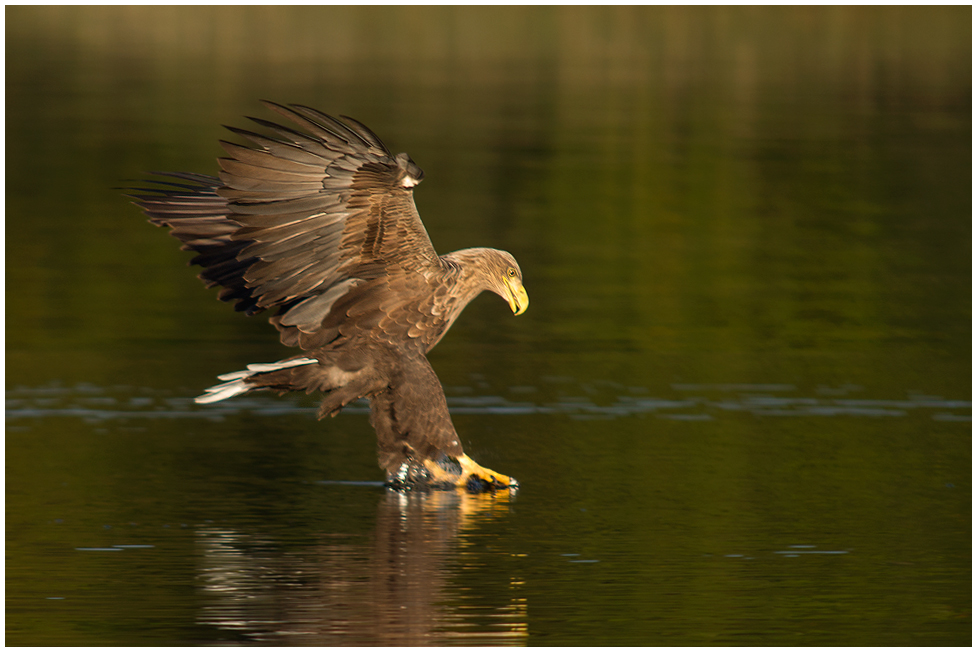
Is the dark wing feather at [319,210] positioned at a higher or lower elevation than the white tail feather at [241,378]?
higher

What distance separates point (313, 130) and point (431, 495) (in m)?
1.72

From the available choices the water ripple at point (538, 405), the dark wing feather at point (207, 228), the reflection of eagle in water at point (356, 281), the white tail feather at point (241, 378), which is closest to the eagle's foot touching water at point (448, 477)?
the reflection of eagle in water at point (356, 281)

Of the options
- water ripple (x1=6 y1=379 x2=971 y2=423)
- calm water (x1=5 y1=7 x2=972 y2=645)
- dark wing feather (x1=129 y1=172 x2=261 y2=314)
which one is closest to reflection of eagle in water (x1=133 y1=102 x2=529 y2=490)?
dark wing feather (x1=129 y1=172 x2=261 y2=314)

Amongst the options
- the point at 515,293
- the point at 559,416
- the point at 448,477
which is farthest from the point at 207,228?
the point at 559,416

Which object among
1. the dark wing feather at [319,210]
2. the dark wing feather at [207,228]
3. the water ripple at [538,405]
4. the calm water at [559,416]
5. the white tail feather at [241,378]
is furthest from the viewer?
the water ripple at [538,405]

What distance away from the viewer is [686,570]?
627 cm

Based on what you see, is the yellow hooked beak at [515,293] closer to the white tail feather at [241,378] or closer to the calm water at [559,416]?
the calm water at [559,416]

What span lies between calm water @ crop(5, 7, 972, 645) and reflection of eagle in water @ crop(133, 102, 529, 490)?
347 millimetres

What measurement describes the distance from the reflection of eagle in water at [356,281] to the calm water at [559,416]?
0.35m

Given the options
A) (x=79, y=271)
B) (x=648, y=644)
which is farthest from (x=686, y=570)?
(x=79, y=271)

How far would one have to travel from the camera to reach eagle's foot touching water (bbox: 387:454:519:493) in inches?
295

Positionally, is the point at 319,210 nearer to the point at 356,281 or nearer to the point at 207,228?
the point at 356,281

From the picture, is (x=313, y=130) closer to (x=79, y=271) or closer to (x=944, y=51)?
(x=79, y=271)

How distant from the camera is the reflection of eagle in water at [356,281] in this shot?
280 inches
